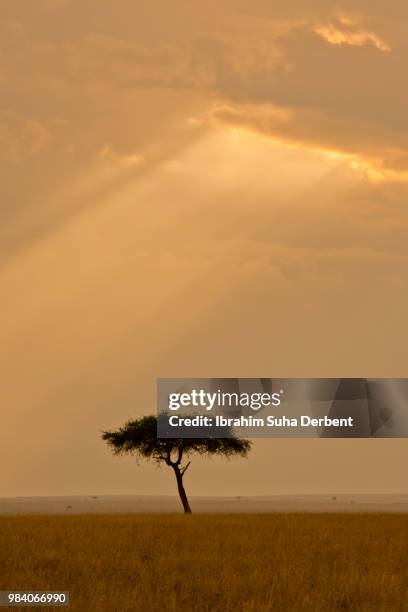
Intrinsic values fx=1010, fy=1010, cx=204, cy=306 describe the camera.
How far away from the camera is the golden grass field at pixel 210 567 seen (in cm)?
2358

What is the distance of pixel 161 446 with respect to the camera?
84375mm

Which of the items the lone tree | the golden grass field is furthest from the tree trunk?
the golden grass field

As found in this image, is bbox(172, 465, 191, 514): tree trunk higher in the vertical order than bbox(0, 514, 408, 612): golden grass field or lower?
higher

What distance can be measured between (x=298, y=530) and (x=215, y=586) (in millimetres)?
20552

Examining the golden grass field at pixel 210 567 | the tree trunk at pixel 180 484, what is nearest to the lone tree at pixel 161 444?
the tree trunk at pixel 180 484

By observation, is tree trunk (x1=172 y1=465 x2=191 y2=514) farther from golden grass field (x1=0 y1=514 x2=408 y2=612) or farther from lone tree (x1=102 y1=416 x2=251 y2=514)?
golden grass field (x1=0 y1=514 x2=408 y2=612)

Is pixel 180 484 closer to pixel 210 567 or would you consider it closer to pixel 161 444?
pixel 161 444

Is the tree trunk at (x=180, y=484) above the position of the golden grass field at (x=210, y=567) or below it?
above

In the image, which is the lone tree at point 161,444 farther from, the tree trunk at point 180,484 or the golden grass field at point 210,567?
the golden grass field at point 210,567

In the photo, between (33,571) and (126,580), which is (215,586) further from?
(33,571)

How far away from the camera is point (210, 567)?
30156 mm

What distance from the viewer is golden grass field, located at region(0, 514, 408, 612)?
23.6 meters

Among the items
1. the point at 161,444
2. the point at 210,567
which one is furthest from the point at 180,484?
the point at 210,567

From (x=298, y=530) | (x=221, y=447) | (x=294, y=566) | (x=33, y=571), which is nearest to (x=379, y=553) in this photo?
(x=294, y=566)
